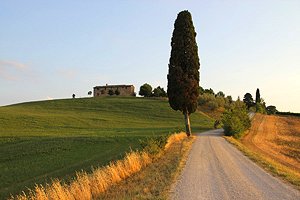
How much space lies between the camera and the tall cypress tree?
44.4 meters

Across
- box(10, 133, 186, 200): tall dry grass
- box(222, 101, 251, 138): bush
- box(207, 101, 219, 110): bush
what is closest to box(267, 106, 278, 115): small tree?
box(207, 101, 219, 110): bush

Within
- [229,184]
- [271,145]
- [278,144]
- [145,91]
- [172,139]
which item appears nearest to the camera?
[229,184]

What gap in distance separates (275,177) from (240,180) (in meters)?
2.00

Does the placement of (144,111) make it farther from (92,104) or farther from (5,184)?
(5,184)

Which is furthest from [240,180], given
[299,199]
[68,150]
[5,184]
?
[68,150]

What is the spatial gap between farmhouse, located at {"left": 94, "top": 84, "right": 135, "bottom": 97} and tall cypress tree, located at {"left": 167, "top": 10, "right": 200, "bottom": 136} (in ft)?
369

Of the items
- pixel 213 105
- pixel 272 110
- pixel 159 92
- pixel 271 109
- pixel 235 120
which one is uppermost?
pixel 159 92

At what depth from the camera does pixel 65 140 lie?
4203 centimetres

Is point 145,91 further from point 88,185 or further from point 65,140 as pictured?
point 88,185

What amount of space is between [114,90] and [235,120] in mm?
113341

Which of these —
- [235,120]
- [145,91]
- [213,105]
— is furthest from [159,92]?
[235,120]

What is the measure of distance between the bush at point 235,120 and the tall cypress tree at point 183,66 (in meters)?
10.1

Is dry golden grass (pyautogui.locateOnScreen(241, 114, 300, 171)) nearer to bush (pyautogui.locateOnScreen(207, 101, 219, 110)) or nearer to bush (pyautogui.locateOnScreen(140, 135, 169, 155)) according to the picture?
bush (pyautogui.locateOnScreen(140, 135, 169, 155))

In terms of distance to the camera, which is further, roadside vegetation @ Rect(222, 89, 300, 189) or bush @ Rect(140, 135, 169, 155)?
bush @ Rect(140, 135, 169, 155)
